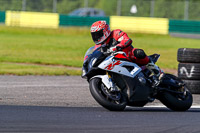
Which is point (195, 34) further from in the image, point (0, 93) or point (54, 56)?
point (0, 93)

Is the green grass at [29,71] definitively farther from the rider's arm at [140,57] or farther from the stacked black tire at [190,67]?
the rider's arm at [140,57]

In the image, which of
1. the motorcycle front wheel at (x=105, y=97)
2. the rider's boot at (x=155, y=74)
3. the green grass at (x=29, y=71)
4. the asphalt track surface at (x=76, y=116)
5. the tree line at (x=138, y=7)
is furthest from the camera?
the tree line at (x=138, y=7)

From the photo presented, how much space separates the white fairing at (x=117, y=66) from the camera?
302 inches

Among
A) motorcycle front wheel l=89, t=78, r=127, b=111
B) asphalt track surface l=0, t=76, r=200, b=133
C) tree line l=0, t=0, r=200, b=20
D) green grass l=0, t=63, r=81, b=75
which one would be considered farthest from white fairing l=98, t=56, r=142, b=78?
tree line l=0, t=0, r=200, b=20

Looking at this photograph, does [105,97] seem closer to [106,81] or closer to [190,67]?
[106,81]

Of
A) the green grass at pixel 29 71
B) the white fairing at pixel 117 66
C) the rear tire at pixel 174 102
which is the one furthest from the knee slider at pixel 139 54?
the green grass at pixel 29 71

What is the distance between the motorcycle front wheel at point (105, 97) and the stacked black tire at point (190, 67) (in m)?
3.51

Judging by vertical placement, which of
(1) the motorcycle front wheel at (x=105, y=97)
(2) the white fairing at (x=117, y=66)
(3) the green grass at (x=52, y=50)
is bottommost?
(3) the green grass at (x=52, y=50)

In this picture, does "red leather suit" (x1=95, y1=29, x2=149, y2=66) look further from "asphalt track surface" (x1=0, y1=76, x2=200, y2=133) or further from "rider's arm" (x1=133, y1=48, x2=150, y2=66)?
"asphalt track surface" (x1=0, y1=76, x2=200, y2=133)

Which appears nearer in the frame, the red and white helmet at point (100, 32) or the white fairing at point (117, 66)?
the white fairing at point (117, 66)

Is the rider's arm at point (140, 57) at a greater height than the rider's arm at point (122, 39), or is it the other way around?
the rider's arm at point (122, 39)

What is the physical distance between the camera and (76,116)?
717cm

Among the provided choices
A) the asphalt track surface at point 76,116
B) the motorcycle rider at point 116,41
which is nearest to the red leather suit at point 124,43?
the motorcycle rider at point 116,41

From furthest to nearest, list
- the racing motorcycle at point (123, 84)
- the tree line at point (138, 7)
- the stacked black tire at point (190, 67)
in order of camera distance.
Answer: the tree line at point (138, 7) → the stacked black tire at point (190, 67) → the racing motorcycle at point (123, 84)
